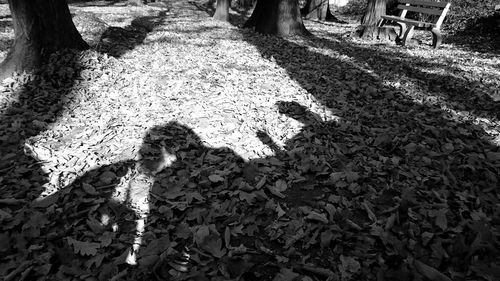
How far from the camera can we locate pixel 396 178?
10.6 ft

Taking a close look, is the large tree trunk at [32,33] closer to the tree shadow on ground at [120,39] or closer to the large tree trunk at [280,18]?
the tree shadow on ground at [120,39]

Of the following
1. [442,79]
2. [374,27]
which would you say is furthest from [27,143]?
[374,27]

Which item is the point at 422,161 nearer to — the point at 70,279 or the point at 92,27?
the point at 70,279

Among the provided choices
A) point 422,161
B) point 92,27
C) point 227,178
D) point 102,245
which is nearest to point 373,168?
point 422,161

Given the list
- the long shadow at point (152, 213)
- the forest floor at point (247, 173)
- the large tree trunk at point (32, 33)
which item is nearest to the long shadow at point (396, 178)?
the forest floor at point (247, 173)

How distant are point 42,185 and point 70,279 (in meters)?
1.27

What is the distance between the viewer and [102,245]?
98.3 inches

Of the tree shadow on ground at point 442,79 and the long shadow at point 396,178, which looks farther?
the tree shadow on ground at point 442,79

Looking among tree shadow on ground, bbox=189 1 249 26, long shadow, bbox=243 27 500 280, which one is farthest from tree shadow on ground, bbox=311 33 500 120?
tree shadow on ground, bbox=189 1 249 26

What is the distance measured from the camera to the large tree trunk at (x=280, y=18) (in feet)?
30.9

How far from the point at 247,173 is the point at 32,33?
4429 mm

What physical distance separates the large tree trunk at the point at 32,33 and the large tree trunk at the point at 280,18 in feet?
18.0

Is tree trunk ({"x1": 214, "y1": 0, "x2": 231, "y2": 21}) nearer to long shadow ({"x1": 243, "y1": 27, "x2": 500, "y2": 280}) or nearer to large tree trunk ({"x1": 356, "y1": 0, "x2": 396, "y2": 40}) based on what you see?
large tree trunk ({"x1": 356, "y1": 0, "x2": 396, "y2": 40})

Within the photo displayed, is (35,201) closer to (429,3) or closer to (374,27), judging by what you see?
(374,27)
